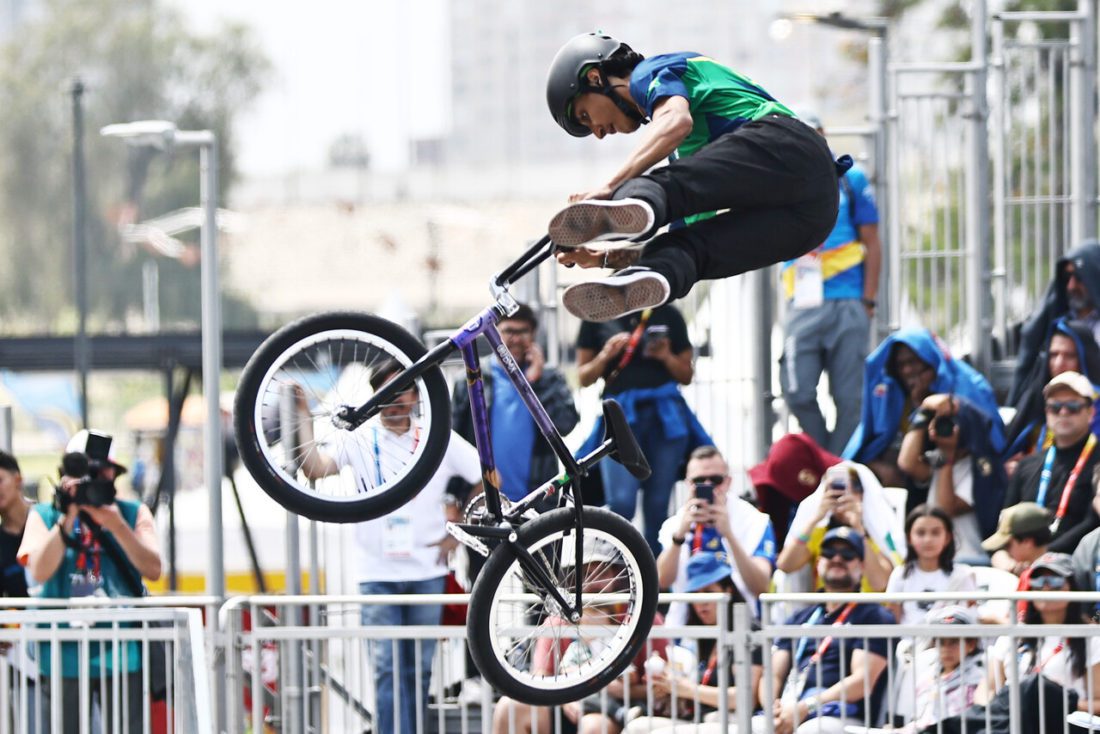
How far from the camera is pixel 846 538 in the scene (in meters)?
7.81

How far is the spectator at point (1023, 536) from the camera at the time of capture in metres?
7.81

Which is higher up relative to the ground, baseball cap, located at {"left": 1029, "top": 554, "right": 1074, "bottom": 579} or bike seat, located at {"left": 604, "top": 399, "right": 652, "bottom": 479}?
bike seat, located at {"left": 604, "top": 399, "right": 652, "bottom": 479}

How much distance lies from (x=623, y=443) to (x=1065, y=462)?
346cm

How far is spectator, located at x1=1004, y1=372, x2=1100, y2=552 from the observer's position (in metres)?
8.05

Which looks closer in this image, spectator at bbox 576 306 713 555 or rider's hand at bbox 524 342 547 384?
rider's hand at bbox 524 342 547 384

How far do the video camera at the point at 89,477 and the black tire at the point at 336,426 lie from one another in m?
2.31

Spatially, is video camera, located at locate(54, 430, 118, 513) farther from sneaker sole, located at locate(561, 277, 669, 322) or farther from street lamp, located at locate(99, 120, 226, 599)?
sneaker sole, located at locate(561, 277, 669, 322)

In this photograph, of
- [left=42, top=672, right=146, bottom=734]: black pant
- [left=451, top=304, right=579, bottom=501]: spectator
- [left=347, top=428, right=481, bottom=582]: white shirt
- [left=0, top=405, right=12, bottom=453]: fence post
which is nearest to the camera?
[left=42, top=672, right=146, bottom=734]: black pant

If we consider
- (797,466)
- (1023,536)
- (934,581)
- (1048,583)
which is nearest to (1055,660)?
(1048,583)

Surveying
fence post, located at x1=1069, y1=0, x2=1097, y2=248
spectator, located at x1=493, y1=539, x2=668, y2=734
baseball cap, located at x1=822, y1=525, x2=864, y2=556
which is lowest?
spectator, located at x1=493, y1=539, x2=668, y2=734

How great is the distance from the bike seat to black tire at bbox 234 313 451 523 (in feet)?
1.61

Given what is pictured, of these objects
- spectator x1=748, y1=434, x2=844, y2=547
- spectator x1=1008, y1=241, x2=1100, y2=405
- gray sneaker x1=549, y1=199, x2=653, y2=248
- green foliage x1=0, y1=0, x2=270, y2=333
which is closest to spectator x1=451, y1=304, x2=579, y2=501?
spectator x1=748, y1=434, x2=844, y2=547

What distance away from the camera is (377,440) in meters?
5.72

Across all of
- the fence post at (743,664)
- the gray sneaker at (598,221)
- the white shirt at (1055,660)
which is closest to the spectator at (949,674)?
the white shirt at (1055,660)
